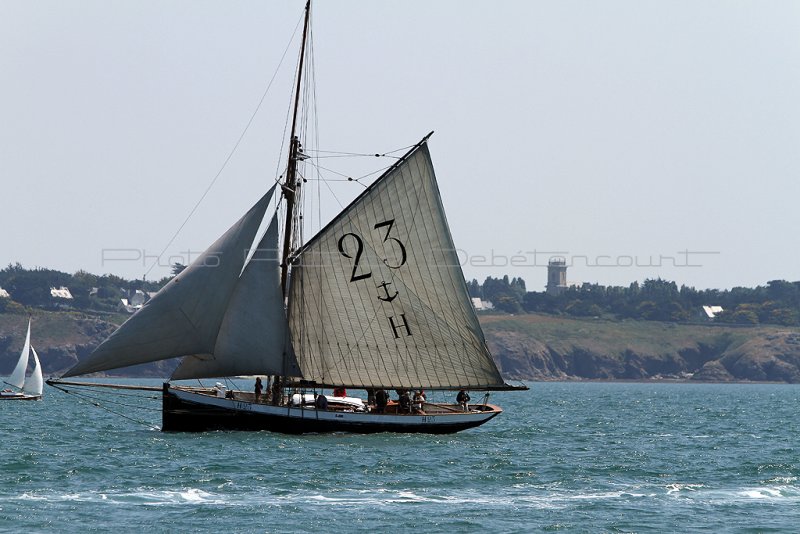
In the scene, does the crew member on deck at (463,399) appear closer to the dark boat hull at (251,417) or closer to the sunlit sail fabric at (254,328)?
the dark boat hull at (251,417)

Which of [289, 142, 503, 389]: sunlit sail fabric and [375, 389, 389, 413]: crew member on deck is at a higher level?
[289, 142, 503, 389]: sunlit sail fabric

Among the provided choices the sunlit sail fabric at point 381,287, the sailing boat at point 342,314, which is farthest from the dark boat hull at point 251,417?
the sunlit sail fabric at point 381,287

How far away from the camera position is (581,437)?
64000mm

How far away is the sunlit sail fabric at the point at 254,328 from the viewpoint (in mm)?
54531

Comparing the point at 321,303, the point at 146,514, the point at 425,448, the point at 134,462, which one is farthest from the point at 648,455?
the point at 146,514

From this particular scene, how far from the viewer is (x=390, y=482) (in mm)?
41438

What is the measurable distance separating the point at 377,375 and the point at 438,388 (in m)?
2.73

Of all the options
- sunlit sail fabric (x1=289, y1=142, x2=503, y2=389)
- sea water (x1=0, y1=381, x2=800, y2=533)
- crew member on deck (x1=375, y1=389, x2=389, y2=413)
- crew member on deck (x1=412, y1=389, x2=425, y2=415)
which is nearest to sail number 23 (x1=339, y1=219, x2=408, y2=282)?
sunlit sail fabric (x1=289, y1=142, x2=503, y2=389)

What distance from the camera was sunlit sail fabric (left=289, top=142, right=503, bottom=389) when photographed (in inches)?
2211

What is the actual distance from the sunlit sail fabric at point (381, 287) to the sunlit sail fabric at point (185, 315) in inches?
134

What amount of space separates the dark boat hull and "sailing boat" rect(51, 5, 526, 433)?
0.16 ft

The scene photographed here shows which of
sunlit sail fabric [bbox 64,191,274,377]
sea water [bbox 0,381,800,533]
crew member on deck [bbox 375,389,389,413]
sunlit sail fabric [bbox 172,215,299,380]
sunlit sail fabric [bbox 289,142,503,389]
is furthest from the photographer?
crew member on deck [bbox 375,389,389,413]

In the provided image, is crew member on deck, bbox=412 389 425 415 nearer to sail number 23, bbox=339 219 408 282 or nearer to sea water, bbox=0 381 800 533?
sea water, bbox=0 381 800 533

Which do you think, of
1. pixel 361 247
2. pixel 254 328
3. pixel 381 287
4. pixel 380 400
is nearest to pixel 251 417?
pixel 254 328
